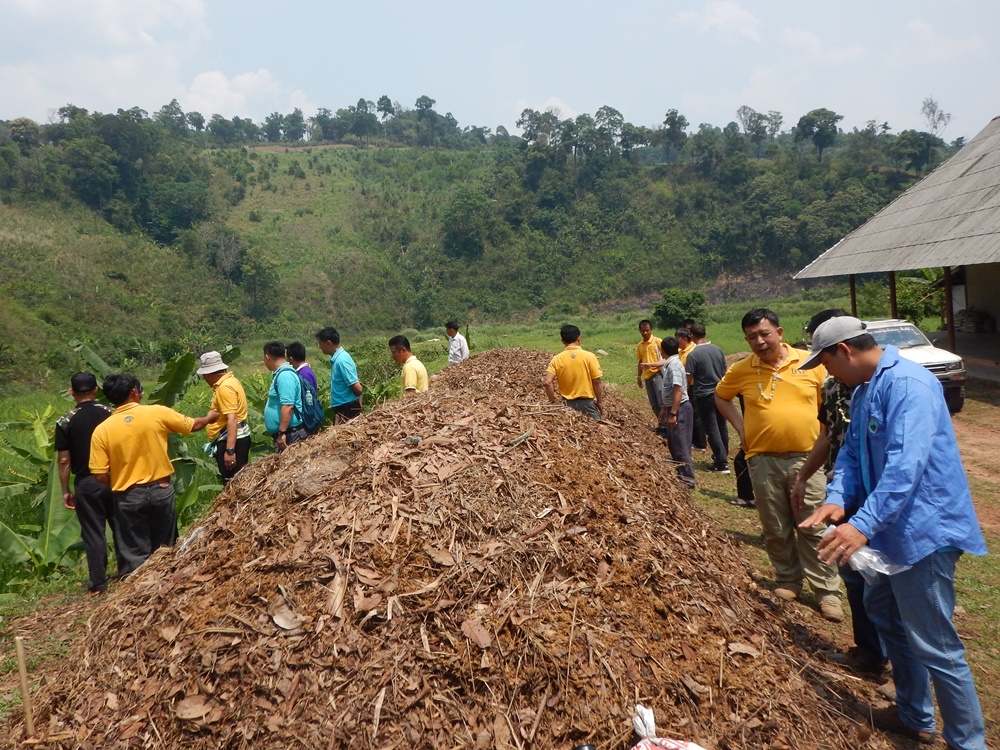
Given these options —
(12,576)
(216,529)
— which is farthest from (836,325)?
(12,576)

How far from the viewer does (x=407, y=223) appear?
61.8 m

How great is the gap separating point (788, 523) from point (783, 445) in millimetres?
550

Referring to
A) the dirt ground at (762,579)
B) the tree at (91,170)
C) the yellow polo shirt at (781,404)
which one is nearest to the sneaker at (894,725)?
the dirt ground at (762,579)

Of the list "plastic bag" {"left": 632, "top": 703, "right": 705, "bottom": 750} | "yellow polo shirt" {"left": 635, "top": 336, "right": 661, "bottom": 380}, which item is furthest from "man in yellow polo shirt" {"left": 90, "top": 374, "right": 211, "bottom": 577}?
"yellow polo shirt" {"left": 635, "top": 336, "right": 661, "bottom": 380}

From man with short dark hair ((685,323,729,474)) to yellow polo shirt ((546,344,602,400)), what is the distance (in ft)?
5.62

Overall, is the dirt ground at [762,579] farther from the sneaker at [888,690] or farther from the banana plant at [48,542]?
the banana plant at [48,542]

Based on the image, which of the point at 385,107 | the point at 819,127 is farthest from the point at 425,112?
the point at 819,127

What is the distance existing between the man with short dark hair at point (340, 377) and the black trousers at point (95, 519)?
2346 mm

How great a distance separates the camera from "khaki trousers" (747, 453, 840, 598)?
4.40 meters

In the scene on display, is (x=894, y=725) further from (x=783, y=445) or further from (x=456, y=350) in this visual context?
(x=456, y=350)

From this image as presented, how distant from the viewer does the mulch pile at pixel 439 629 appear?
284 centimetres

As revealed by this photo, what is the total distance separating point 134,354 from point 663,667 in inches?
1435

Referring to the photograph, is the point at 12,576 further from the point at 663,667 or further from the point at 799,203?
the point at 799,203

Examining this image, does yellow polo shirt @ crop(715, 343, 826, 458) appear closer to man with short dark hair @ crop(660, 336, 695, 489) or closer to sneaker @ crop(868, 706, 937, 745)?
sneaker @ crop(868, 706, 937, 745)
